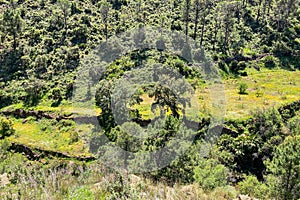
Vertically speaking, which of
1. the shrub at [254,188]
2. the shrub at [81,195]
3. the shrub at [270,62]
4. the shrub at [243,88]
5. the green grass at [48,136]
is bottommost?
the green grass at [48,136]

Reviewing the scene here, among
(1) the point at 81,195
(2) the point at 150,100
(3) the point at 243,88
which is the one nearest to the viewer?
(1) the point at 81,195

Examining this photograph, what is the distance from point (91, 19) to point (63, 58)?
629 inches

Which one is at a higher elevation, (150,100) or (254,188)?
(150,100)

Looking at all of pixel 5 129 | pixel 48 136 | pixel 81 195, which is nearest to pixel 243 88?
pixel 48 136

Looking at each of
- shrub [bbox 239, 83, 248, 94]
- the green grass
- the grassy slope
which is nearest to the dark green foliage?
the grassy slope

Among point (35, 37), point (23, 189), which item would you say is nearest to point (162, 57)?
point (35, 37)

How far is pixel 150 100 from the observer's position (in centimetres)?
4947

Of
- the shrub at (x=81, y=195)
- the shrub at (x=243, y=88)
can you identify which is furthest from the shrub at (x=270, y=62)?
the shrub at (x=81, y=195)

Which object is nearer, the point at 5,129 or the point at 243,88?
the point at 5,129

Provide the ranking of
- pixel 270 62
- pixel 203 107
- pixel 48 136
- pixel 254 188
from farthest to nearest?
pixel 270 62
pixel 48 136
pixel 203 107
pixel 254 188

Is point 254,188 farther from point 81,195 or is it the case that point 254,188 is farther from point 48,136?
point 48,136

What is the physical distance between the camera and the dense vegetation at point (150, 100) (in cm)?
2694

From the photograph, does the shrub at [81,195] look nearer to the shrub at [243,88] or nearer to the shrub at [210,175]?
the shrub at [210,175]

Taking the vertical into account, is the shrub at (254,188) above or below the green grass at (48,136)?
above
